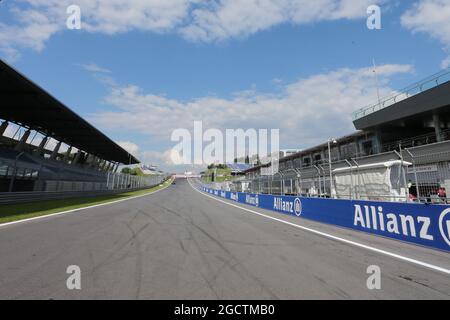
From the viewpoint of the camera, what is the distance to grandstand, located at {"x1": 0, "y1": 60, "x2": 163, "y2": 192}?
64.5ft

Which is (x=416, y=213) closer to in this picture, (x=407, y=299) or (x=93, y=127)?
(x=407, y=299)

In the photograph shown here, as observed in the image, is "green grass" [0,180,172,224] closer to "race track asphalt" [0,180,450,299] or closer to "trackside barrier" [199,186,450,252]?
"race track asphalt" [0,180,450,299]

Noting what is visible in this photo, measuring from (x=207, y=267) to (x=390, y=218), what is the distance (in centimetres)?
633

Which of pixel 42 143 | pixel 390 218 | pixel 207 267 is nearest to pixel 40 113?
pixel 42 143

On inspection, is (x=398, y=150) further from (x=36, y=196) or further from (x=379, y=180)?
(x=36, y=196)

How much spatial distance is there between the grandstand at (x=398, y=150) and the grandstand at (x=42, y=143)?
16.3 m

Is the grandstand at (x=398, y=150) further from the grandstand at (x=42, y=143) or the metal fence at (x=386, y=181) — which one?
the grandstand at (x=42, y=143)

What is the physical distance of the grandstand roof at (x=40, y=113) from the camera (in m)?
21.4

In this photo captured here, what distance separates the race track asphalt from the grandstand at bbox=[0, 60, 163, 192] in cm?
1325

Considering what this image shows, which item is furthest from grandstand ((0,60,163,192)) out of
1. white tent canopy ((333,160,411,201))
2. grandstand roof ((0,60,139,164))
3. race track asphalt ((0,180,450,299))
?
white tent canopy ((333,160,411,201))

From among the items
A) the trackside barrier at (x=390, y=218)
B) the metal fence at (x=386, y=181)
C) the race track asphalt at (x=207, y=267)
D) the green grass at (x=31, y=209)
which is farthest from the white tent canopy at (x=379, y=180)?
the green grass at (x=31, y=209)

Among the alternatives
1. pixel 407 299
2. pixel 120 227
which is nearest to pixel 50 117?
pixel 120 227

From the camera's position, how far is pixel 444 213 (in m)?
7.35
